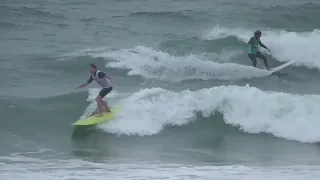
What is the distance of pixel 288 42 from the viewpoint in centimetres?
2217

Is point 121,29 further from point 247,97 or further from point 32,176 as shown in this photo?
point 32,176

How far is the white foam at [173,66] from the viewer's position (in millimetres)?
18766

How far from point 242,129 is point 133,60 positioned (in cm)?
611

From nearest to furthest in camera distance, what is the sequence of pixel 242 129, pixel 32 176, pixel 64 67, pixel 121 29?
pixel 32 176, pixel 242 129, pixel 64 67, pixel 121 29

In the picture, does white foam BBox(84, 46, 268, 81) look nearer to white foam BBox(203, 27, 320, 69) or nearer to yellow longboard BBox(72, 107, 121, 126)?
white foam BBox(203, 27, 320, 69)

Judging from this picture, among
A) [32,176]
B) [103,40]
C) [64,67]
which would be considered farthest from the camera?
[103,40]

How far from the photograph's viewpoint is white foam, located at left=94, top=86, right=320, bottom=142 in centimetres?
1421

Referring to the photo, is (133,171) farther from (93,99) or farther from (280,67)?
(280,67)

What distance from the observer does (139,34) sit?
930 inches

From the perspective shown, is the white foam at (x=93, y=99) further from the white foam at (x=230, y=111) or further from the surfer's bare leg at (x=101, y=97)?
the surfer's bare leg at (x=101, y=97)

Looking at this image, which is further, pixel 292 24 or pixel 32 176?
pixel 292 24

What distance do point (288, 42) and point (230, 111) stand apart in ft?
25.7

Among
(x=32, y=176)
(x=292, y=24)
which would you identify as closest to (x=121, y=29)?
(x=292, y=24)

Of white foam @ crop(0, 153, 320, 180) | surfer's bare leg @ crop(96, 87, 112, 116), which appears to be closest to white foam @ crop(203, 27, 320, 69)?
surfer's bare leg @ crop(96, 87, 112, 116)
